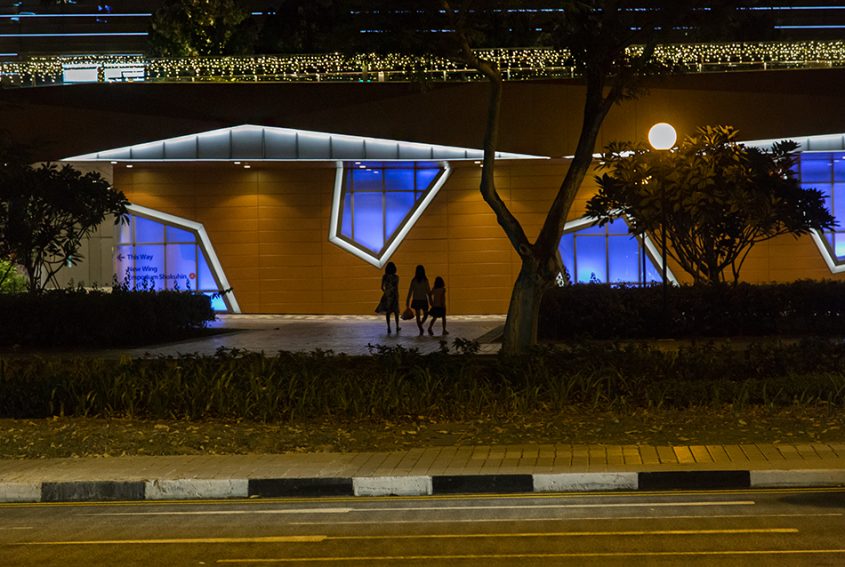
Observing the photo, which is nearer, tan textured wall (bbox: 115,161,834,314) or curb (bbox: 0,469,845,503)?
curb (bbox: 0,469,845,503)

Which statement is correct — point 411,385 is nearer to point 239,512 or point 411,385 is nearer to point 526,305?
point 526,305

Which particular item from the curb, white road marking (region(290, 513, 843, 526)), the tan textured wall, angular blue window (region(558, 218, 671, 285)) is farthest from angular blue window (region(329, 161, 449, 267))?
white road marking (region(290, 513, 843, 526))

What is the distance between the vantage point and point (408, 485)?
9.41 metres

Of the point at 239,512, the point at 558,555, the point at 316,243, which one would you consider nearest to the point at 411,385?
the point at 239,512

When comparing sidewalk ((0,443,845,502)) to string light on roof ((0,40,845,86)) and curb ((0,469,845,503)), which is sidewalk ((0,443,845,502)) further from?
string light on roof ((0,40,845,86))

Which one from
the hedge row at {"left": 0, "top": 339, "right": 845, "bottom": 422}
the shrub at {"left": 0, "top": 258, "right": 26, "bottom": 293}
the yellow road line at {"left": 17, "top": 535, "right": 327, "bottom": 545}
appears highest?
the shrub at {"left": 0, "top": 258, "right": 26, "bottom": 293}

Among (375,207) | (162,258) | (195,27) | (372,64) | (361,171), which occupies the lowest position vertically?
(162,258)

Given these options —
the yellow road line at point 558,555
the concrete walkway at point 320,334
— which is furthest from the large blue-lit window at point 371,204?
the yellow road line at point 558,555

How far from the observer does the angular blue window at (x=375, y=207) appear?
3597cm

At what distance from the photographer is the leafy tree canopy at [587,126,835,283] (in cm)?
2441

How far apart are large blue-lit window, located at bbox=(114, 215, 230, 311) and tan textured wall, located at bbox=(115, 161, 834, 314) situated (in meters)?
0.69

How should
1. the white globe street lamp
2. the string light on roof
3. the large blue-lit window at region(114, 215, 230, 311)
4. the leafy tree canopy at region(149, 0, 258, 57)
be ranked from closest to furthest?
the white globe street lamp < the string light on roof < the large blue-lit window at region(114, 215, 230, 311) < the leafy tree canopy at region(149, 0, 258, 57)

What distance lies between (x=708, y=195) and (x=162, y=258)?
63.4 ft

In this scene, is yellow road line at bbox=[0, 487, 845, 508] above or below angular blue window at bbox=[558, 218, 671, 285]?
below
